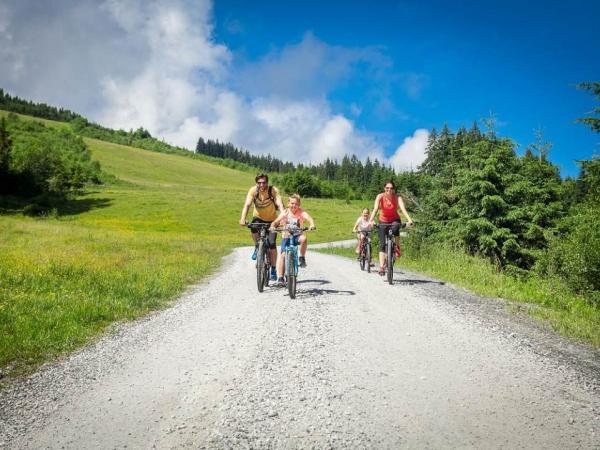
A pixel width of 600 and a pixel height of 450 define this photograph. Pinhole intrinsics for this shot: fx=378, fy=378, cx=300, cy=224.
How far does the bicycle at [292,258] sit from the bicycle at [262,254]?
1.47ft

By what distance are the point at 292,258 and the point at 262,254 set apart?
1.01 m

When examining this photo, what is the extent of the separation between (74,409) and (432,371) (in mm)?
3774

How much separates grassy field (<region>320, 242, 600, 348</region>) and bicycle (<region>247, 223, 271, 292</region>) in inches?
227

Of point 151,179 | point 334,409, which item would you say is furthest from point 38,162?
point 334,409

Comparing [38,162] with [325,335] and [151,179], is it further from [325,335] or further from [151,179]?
[325,335]

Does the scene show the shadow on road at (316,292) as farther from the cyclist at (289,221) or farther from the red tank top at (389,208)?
the red tank top at (389,208)

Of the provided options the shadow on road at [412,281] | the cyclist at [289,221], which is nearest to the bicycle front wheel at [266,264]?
the cyclist at [289,221]

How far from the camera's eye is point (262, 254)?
9391mm

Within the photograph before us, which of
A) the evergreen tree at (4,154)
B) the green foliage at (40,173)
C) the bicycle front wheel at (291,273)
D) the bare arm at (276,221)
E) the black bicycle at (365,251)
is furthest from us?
the green foliage at (40,173)

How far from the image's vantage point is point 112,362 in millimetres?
4969

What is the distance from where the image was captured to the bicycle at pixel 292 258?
334 inches

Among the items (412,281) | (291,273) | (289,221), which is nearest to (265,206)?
(289,221)

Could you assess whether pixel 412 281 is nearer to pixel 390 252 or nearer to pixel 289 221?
pixel 390 252

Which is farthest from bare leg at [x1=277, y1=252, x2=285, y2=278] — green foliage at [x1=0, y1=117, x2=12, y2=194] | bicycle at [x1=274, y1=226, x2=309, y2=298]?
green foliage at [x1=0, y1=117, x2=12, y2=194]
